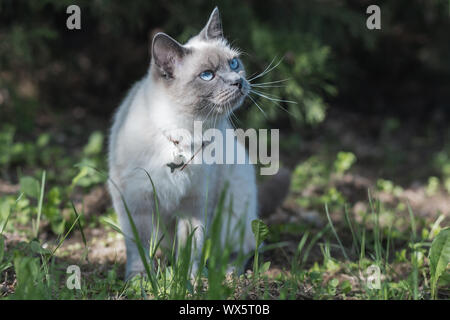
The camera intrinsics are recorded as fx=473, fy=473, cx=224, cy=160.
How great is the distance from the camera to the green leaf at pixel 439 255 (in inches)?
79.4

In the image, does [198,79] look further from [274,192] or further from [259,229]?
[274,192]

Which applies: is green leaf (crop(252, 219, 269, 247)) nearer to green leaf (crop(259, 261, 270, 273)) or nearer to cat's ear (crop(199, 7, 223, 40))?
green leaf (crop(259, 261, 270, 273))

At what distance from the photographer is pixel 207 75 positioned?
7.97ft

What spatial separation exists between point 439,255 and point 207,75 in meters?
1.38

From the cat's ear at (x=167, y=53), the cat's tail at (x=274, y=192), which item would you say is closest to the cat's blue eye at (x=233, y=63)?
the cat's ear at (x=167, y=53)

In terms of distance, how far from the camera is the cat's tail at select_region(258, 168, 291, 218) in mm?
3334

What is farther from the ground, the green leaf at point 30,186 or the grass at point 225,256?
the green leaf at point 30,186

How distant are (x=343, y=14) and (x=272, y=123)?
1.34 m

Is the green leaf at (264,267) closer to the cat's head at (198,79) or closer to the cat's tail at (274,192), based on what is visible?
the cat's head at (198,79)

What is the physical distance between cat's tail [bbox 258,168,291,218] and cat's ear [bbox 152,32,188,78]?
126cm

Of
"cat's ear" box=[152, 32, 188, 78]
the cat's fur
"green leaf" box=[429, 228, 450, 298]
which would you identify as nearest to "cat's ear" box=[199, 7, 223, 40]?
the cat's fur

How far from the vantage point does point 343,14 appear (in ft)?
14.9
